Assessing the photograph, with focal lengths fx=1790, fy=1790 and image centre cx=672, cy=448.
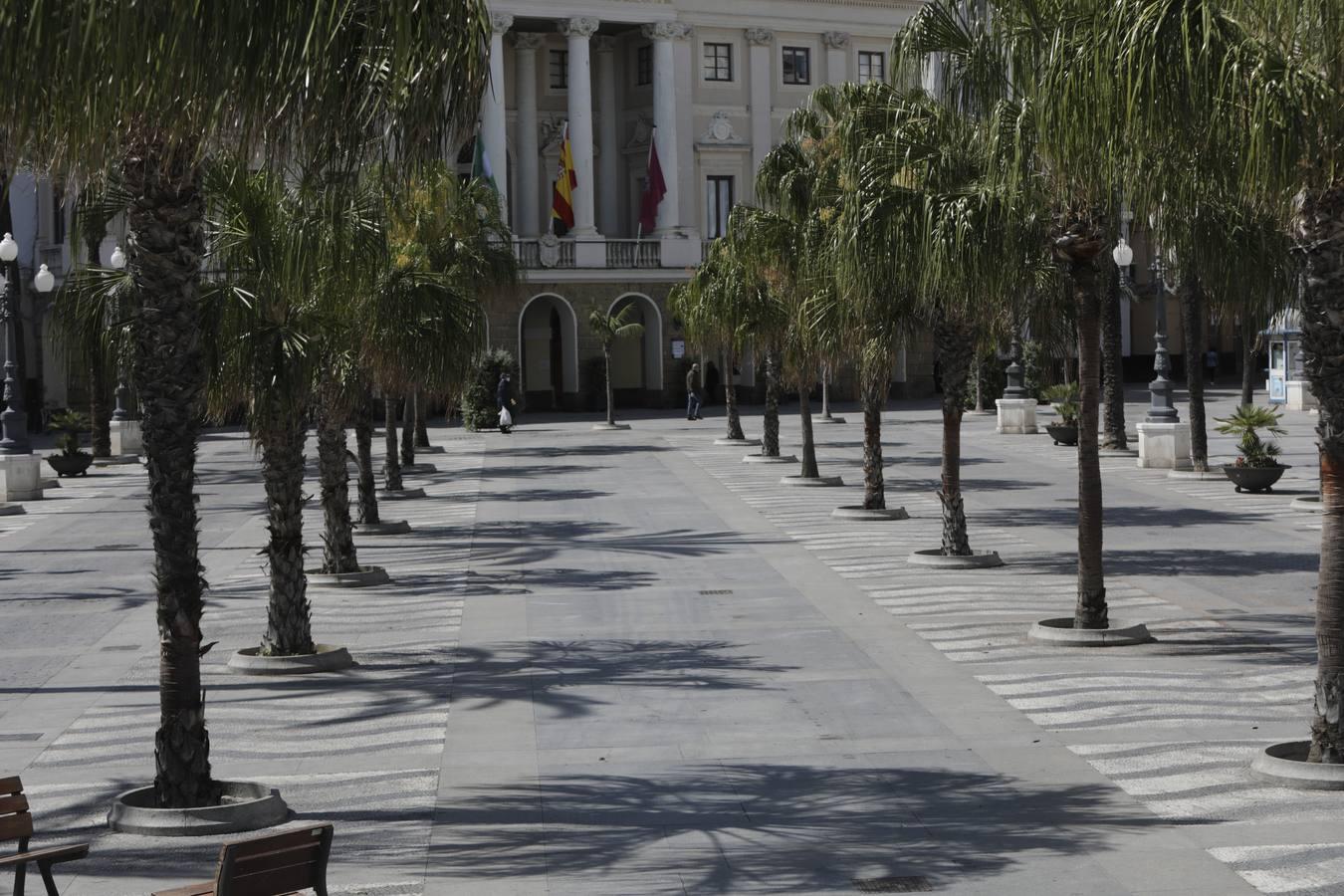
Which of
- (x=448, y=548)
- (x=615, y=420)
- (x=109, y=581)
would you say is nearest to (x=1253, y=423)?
(x=448, y=548)

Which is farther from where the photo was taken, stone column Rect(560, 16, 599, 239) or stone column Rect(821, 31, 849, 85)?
stone column Rect(821, 31, 849, 85)

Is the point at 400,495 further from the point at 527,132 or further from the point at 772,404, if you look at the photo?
the point at 527,132

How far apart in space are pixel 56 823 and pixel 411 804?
2.05 metres

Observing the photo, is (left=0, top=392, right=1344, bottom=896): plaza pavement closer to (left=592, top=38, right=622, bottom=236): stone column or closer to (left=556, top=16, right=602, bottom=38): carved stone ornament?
(left=556, top=16, right=602, bottom=38): carved stone ornament

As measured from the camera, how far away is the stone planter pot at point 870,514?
26984mm

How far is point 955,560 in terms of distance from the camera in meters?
21.4

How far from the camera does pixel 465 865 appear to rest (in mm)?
9375

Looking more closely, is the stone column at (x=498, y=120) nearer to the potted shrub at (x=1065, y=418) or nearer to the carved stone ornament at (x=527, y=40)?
the carved stone ornament at (x=527, y=40)

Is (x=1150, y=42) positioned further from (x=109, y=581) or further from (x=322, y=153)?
(x=109, y=581)

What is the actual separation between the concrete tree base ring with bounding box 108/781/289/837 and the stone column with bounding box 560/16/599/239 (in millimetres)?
53850

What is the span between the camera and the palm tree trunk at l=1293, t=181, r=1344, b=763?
34.9 feet

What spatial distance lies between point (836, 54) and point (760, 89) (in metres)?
3.49

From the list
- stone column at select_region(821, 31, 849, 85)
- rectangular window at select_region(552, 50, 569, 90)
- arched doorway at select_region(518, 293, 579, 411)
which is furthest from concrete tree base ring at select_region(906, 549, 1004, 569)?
stone column at select_region(821, 31, 849, 85)

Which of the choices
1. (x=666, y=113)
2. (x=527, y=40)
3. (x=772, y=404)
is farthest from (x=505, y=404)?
(x=527, y=40)
